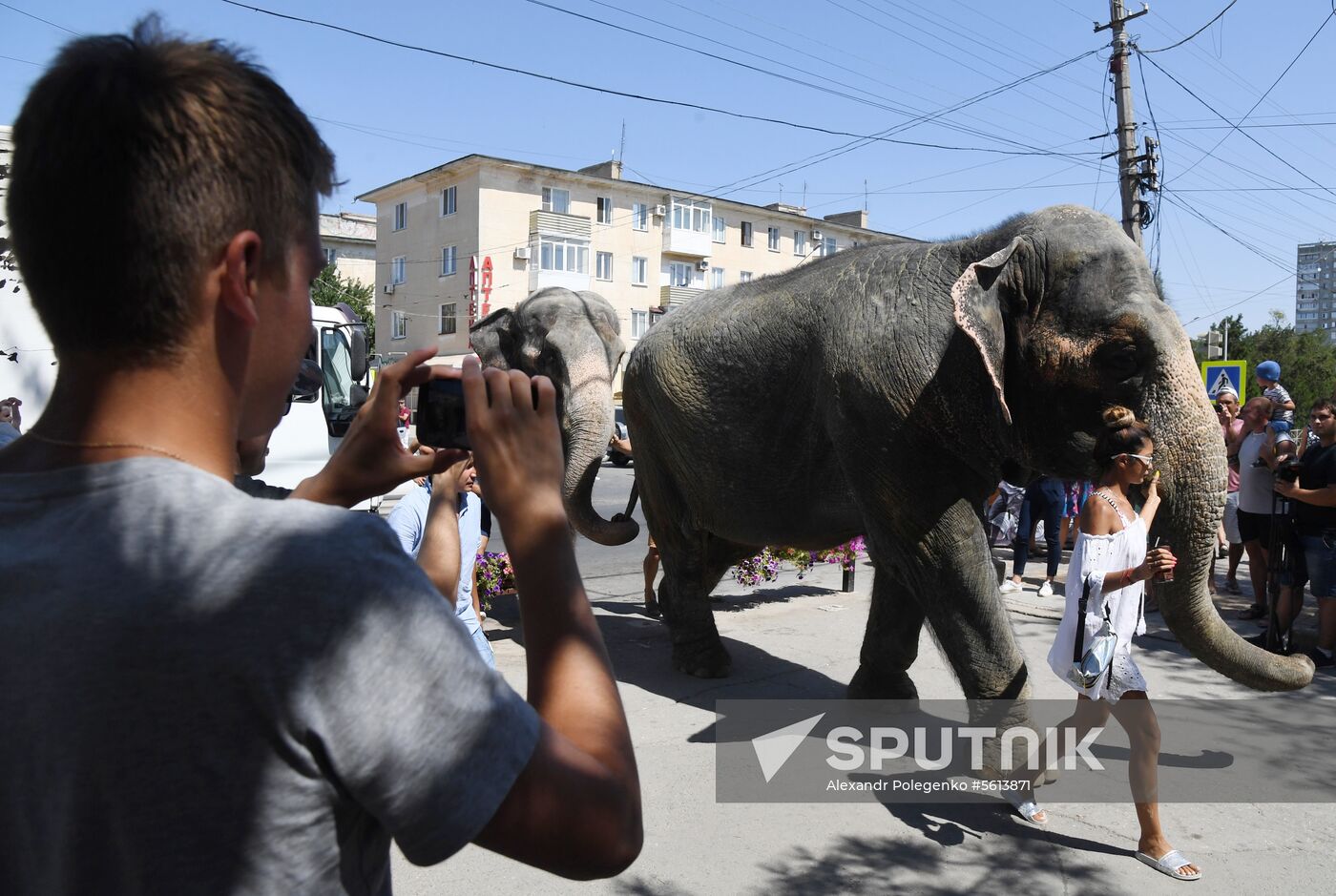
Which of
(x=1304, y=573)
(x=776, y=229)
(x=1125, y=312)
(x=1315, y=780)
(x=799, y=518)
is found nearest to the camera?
(x=1125, y=312)

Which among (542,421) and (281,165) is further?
(542,421)

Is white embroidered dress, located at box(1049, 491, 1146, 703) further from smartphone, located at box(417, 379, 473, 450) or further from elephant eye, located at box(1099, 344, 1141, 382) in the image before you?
smartphone, located at box(417, 379, 473, 450)

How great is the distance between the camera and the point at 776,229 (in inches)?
2046

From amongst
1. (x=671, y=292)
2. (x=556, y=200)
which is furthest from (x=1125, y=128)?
(x=671, y=292)

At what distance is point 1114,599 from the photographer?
4.05 m

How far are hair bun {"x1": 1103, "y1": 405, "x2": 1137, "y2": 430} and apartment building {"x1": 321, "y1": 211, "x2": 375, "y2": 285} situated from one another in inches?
2494

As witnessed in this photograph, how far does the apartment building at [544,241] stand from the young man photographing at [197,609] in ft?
121

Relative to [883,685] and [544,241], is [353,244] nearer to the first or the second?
[544,241]

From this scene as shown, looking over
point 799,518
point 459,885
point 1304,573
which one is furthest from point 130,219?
point 1304,573

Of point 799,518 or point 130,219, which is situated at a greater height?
point 130,219

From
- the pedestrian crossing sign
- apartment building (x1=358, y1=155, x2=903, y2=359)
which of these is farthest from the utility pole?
apartment building (x1=358, y1=155, x2=903, y2=359)

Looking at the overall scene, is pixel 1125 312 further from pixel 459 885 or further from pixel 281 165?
pixel 281 165

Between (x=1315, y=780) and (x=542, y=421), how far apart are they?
192 inches

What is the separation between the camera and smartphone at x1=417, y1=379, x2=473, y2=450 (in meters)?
1.54
